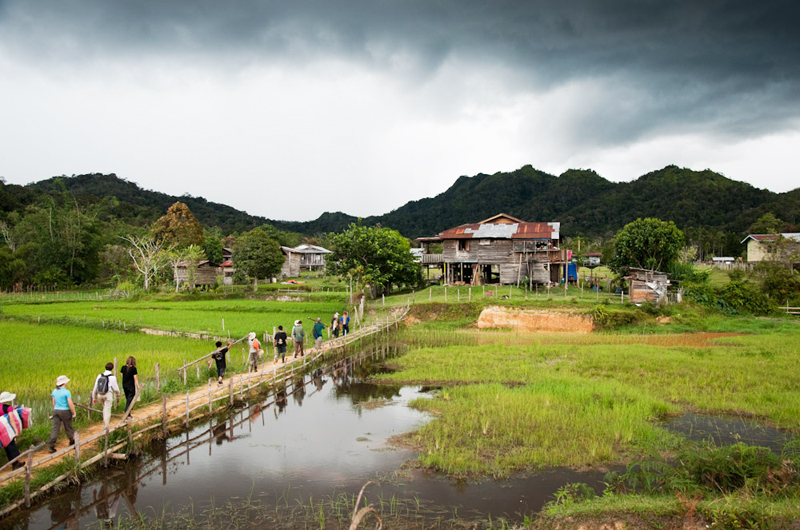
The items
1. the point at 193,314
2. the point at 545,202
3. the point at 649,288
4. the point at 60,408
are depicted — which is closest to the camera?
the point at 60,408

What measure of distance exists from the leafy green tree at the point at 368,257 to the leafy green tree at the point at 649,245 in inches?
755

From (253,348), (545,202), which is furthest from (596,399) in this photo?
(545,202)

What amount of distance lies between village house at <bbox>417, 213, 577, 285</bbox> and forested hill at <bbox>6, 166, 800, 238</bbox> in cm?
5482

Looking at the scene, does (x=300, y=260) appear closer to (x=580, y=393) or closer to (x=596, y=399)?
(x=580, y=393)

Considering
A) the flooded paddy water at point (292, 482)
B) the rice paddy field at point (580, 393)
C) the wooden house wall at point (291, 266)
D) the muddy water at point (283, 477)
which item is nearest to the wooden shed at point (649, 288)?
the rice paddy field at point (580, 393)

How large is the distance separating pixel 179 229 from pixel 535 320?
2461 inches

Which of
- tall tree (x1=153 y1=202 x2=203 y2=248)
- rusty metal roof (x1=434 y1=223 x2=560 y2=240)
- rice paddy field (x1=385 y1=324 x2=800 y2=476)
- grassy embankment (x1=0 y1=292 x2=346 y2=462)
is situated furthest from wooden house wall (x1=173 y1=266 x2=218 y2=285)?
rice paddy field (x1=385 y1=324 x2=800 y2=476)

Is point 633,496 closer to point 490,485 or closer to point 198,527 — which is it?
point 490,485

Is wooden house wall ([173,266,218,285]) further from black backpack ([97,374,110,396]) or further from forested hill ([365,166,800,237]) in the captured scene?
forested hill ([365,166,800,237])

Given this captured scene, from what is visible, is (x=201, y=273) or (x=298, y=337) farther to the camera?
(x=201, y=273)

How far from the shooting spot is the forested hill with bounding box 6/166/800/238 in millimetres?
90562

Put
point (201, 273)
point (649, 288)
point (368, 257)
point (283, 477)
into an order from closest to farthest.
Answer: point (283, 477)
point (649, 288)
point (368, 257)
point (201, 273)

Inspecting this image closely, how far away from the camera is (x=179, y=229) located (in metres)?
75.8

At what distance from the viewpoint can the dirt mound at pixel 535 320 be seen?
31.0 metres
